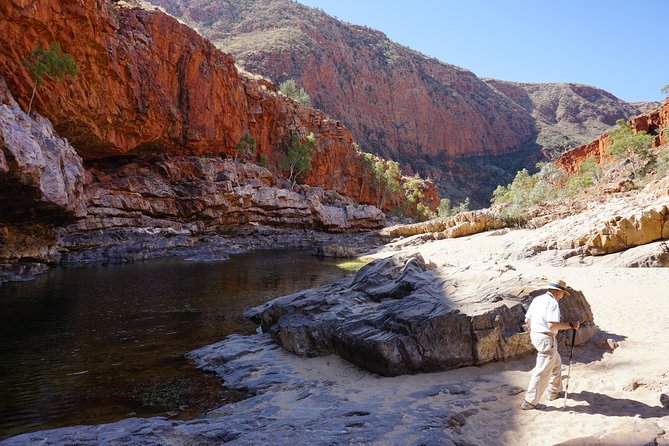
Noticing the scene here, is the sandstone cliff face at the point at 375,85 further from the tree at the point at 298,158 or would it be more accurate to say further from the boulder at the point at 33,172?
the boulder at the point at 33,172

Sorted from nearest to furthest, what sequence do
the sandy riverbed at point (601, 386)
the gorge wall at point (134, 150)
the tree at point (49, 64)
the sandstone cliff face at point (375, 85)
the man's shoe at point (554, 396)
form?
the sandy riverbed at point (601, 386) → the man's shoe at point (554, 396) → the gorge wall at point (134, 150) → the tree at point (49, 64) → the sandstone cliff face at point (375, 85)

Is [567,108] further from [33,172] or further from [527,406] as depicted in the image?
[527,406]

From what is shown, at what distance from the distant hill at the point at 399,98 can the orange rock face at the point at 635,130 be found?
35833 mm

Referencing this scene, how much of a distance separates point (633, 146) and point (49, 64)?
62.5 m

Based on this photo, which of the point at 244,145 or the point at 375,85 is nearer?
the point at 244,145

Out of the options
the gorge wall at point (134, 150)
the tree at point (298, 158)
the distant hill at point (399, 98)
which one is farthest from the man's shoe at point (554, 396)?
the distant hill at point (399, 98)

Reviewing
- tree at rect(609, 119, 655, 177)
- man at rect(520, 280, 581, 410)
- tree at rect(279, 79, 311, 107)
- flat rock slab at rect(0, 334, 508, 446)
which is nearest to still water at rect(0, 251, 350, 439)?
flat rock slab at rect(0, 334, 508, 446)

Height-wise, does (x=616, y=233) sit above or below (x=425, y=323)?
above

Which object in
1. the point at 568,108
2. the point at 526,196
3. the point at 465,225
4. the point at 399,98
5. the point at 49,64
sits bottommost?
the point at 465,225

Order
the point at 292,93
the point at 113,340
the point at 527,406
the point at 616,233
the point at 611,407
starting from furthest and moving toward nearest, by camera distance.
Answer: the point at 292,93 < the point at 616,233 < the point at 113,340 < the point at 527,406 < the point at 611,407

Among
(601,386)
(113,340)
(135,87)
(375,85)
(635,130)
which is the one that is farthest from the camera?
(375,85)

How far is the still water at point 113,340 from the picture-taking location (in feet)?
24.7

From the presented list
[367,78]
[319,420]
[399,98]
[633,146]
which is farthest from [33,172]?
[399,98]

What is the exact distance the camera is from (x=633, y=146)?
166 feet
